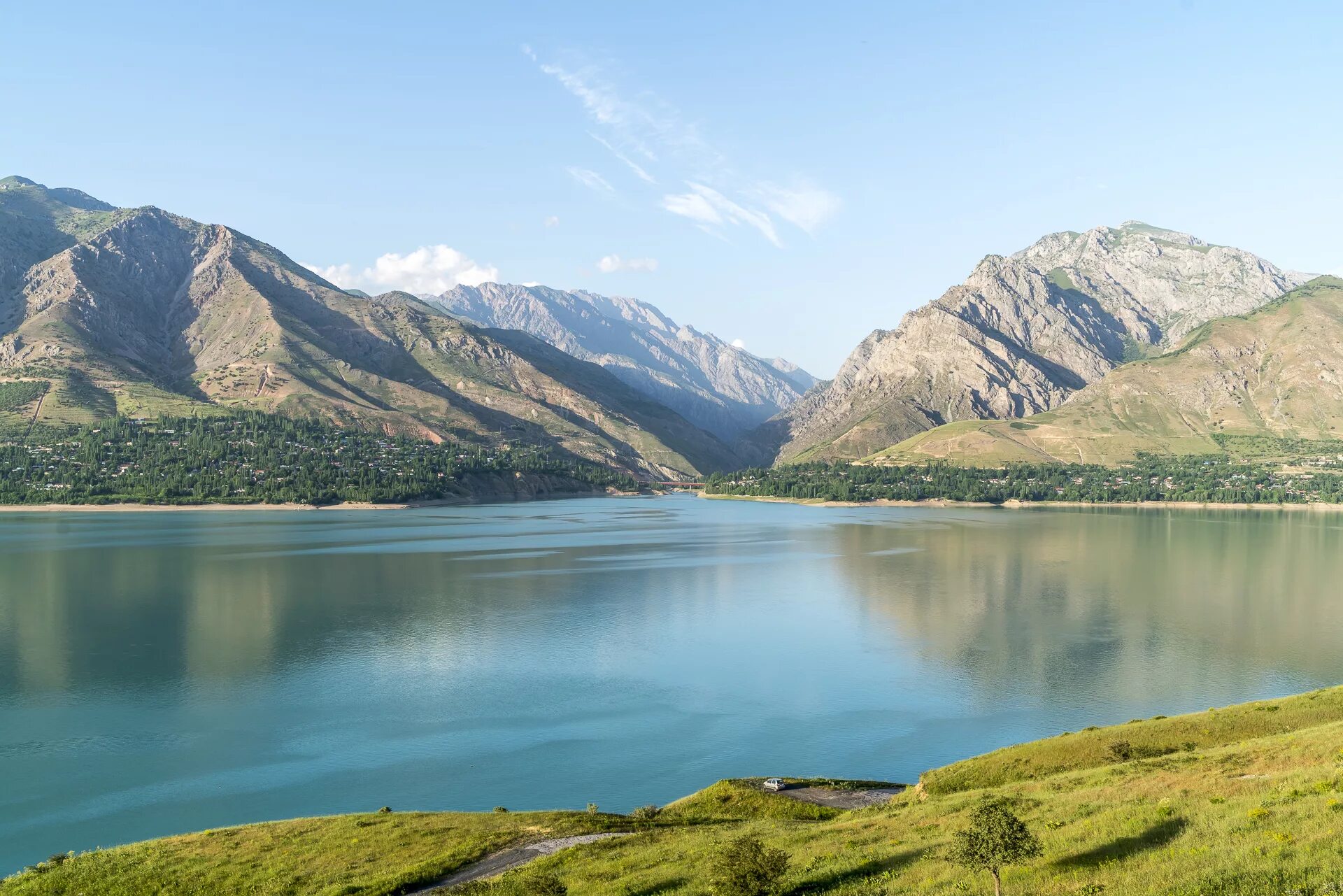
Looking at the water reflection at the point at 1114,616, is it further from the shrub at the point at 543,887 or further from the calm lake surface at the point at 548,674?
the shrub at the point at 543,887

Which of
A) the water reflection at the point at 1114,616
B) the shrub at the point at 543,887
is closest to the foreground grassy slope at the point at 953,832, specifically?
the shrub at the point at 543,887

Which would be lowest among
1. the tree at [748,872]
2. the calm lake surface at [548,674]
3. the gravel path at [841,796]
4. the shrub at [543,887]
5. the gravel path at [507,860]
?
the calm lake surface at [548,674]

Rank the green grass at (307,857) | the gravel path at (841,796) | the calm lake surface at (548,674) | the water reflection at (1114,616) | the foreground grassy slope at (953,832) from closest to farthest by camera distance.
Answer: the foreground grassy slope at (953,832) < the green grass at (307,857) < the gravel path at (841,796) < the calm lake surface at (548,674) < the water reflection at (1114,616)

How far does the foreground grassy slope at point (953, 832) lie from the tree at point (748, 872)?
1842 mm

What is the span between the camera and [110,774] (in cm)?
6250

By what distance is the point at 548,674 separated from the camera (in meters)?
93.8

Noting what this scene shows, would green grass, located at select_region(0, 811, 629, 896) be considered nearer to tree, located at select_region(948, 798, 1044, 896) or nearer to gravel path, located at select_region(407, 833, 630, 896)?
gravel path, located at select_region(407, 833, 630, 896)

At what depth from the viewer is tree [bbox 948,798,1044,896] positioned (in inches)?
1032

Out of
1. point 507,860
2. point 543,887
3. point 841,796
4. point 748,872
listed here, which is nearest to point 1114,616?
point 841,796

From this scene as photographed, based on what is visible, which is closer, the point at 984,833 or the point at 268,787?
the point at 984,833

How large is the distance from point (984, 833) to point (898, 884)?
4.35m

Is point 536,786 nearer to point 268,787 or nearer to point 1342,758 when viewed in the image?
point 268,787

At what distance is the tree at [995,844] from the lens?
26.2m

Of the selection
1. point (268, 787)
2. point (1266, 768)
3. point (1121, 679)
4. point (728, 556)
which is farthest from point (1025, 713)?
point (728, 556)
